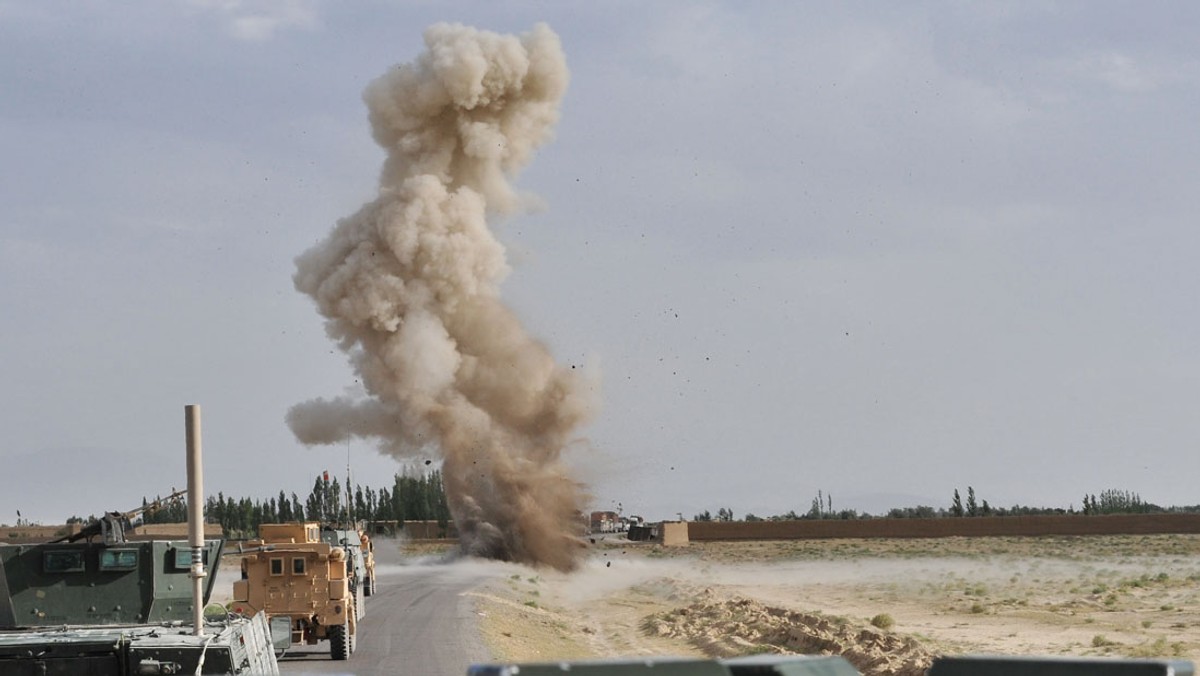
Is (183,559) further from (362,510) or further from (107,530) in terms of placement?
(362,510)

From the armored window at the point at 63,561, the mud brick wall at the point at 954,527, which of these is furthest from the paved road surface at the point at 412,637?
the mud brick wall at the point at 954,527

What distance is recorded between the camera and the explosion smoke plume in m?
59.0

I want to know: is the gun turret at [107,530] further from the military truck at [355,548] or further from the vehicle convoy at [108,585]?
the military truck at [355,548]

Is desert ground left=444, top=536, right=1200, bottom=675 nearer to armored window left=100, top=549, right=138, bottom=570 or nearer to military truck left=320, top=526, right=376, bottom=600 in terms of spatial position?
military truck left=320, top=526, right=376, bottom=600

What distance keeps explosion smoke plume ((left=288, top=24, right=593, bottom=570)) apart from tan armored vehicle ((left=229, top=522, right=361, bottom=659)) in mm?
31046

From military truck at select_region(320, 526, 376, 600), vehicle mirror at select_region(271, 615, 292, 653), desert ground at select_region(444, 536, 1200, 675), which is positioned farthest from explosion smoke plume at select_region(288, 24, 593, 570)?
vehicle mirror at select_region(271, 615, 292, 653)

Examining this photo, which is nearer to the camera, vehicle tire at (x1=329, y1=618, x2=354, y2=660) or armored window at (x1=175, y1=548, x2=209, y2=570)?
armored window at (x1=175, y1=548, x2=209, y2=570)

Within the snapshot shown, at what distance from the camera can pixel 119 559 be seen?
13828mm

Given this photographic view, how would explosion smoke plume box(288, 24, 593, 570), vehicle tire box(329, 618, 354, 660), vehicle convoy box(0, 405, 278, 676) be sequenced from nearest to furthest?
1. vehicle convoy box(0, 405, 278, 676)
2. vehicle tire box(329, 618, 354, 660)
3. explosion smoke plume box(288, 24, 593, 570)

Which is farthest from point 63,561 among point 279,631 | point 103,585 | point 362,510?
point 362,510

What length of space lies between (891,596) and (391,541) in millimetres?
35490

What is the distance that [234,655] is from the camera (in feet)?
41.1

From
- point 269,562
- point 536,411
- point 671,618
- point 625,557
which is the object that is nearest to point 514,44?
point 536,411

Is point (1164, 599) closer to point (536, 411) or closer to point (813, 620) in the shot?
point (813, 620)
